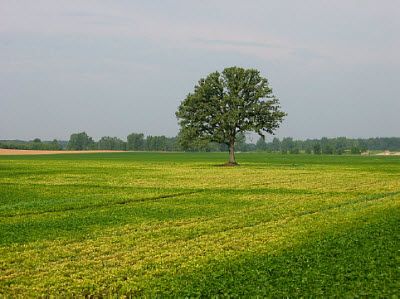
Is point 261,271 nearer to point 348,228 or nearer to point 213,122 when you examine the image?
point 348,228

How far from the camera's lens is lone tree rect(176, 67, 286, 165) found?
77.8m

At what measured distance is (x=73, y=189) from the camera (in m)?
37.1

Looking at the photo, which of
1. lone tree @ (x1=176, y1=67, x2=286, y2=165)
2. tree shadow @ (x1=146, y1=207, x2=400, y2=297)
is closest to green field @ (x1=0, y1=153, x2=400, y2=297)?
tree shadow @ (x1=146, y1=207, x2=400, y2=297)

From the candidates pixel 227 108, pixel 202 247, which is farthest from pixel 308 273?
pixel 227 108

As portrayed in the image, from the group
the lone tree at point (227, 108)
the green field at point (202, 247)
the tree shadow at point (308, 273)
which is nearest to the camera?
the tree shadow at point (308, 273)

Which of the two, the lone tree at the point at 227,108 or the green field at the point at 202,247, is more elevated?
the lone tree at the point at 227,108

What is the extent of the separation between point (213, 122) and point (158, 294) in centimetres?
6727

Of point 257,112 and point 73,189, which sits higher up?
point 257,112

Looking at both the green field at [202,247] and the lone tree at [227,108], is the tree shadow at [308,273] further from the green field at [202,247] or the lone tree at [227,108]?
the lone tree at [227,108]

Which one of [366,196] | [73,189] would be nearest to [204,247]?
[366,196]

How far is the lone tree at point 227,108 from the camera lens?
7781 cm

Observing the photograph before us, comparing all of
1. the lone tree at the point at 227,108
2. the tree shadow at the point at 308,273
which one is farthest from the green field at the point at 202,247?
the lone tree at the point at 227,108

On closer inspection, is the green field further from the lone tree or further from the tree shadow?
the lone tree

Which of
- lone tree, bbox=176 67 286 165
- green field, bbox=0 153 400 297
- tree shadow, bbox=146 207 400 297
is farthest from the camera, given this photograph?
lone tree, bbox=176 67 286 165
